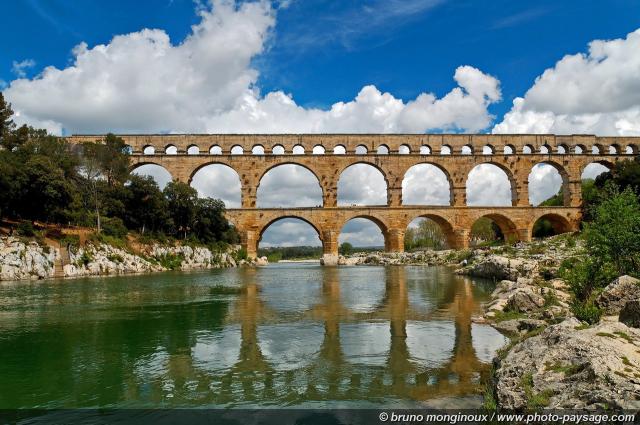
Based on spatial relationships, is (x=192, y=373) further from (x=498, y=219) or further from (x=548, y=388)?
(x=498, y=219)

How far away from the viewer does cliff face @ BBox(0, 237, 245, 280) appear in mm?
23666

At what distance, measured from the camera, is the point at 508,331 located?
8.37 m

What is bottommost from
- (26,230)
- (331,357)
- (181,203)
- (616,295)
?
(331,357)

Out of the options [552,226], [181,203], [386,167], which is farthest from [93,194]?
[552,226]

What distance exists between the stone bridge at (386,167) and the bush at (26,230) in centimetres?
1834

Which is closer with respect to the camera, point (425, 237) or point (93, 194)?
point (93, 194)

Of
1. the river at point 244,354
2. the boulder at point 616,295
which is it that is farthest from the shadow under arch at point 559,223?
the boulder at point 616,295

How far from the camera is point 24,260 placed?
24.0 metres

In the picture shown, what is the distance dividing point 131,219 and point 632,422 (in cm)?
3782

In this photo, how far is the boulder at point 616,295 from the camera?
7.60 metres

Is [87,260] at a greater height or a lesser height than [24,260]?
lesser

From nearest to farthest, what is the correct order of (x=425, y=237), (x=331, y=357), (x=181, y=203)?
1. (x=331, y=357)
2. (x=181, y=203)
3. (x=425, y=237)

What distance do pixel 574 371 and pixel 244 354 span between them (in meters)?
4.60

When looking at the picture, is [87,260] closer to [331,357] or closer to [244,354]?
[244,354]
